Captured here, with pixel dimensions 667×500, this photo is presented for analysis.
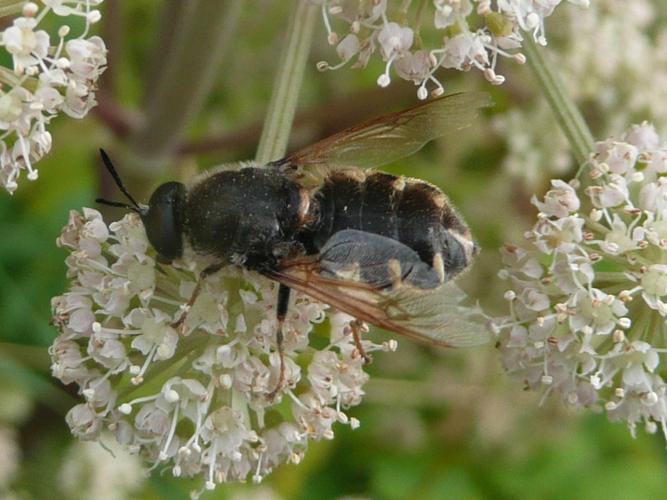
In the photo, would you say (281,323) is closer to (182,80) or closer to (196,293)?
(196,293)

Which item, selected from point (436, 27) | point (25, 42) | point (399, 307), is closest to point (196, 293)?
point (399, 307)

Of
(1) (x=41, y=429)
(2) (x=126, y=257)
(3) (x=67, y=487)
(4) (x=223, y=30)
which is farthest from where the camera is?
(1) (x=41, y=429)

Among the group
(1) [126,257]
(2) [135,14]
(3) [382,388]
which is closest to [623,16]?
(3) [382,388]

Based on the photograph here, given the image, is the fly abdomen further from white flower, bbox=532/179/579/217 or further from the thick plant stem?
the thick plant stem

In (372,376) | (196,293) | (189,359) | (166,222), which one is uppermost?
(166,222)

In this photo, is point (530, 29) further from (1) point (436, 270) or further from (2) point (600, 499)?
(2) point (600, 499)

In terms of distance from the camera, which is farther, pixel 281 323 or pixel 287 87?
pixel 287 87
